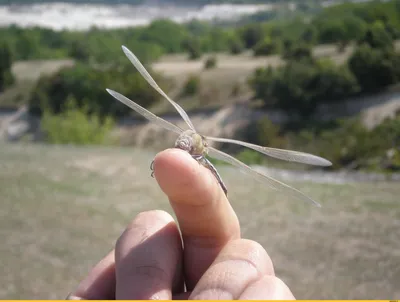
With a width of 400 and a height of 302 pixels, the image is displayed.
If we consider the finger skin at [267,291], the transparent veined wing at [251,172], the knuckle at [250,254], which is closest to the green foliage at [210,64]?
the transparent veined wing at [251,172]

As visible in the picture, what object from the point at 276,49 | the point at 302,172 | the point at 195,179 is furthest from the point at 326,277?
the point at 276,49

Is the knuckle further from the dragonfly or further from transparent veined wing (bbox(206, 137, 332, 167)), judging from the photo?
transparent veined wing (bbox(206, 137, 332, 167))

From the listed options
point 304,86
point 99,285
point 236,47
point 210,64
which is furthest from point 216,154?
point 236,47

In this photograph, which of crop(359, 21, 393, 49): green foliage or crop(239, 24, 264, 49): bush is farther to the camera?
crop(239, 24, 264, 49): bush

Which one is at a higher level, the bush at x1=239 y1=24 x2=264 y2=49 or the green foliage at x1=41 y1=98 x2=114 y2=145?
the green foliage at x1=41 y1=98 x2=114 y2=145

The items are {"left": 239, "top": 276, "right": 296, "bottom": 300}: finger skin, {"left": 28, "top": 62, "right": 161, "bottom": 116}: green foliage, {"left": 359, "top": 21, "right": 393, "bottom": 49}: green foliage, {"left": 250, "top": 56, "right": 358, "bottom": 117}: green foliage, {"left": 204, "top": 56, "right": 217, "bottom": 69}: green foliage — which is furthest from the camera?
{"left": 204, "top": 56, "right": 217, "bottom": 69}: green foliage

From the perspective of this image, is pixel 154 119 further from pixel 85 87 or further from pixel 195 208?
pixel 85 87

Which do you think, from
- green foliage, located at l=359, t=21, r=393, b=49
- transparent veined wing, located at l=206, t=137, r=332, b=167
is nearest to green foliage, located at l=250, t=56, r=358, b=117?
green foliage, located at l=359, t=21, r=393, b=49
